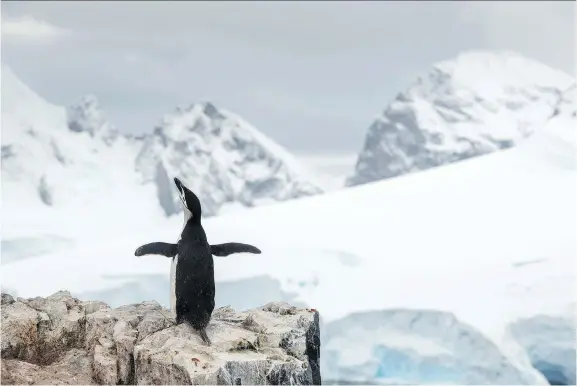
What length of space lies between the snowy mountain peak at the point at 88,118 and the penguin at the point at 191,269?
242 ft

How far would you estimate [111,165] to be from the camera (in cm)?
7331

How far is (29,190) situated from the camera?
55438mm

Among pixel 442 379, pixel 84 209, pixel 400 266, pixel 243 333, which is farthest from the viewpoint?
pixel 84 209

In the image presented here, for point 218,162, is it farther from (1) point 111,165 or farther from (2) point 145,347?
(2) point 145,347

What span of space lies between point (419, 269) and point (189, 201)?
12264mm

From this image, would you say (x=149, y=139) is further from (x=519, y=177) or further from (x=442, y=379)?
(x=442, y=379)

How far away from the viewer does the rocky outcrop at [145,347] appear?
211 inches

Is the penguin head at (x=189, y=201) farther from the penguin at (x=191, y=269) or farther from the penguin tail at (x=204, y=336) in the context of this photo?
the penguin tail at (x=204, y=336)

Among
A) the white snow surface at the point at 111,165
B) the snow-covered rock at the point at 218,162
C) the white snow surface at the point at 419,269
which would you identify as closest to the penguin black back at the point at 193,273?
Answer: the white snow surface at the point at 419,269

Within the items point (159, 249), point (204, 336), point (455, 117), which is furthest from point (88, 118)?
point (204, 336)

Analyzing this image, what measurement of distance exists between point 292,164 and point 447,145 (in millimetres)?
17549

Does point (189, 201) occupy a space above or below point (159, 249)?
above

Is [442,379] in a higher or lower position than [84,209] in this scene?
lower

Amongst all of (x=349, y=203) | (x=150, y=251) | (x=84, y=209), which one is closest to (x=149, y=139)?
(x=84, y=209)
